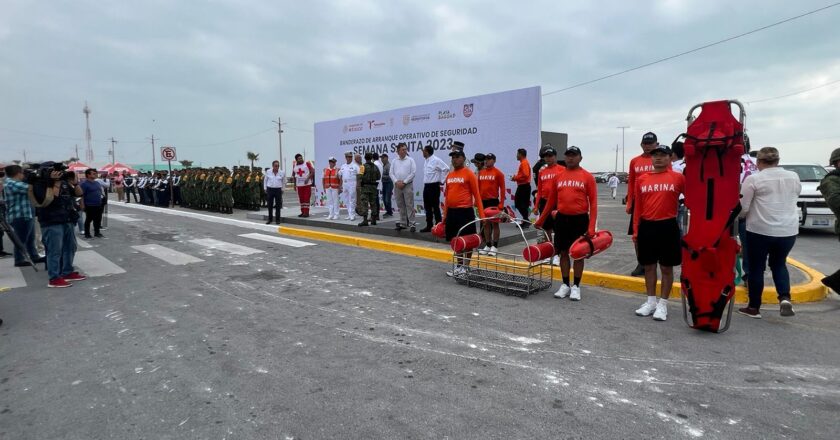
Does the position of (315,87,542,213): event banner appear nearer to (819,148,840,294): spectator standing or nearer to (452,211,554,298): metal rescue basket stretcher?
(452,211,554,298): metal rescue basket stretcher

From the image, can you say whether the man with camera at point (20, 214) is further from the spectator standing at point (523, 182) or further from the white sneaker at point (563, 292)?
the spectator standing at point (523, 182)

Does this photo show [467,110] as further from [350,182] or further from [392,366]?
[392,366]

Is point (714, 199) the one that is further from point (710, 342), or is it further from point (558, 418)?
point (558, 418)

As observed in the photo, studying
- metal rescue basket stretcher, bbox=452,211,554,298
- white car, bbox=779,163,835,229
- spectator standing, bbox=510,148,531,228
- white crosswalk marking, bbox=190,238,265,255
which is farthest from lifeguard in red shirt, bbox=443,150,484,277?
white car, bbox=779,163,835,229

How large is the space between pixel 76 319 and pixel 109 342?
3.53 ft

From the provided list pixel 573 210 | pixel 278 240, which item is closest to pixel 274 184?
pixel 278 240

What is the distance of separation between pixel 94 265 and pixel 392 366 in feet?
22.2

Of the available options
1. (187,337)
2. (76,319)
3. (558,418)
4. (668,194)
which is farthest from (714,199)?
(76,319)

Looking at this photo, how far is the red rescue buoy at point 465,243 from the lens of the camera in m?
6.08

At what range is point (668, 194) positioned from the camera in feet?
14.8

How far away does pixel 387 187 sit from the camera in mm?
13508

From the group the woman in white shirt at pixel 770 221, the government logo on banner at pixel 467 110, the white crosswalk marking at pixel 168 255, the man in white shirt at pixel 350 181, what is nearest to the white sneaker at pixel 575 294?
the woman in white shirt at pixel 770 221

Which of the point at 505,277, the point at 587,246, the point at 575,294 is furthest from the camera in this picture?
the point at 505,277

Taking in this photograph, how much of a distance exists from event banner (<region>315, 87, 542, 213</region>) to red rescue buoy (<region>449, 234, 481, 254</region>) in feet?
15.4
